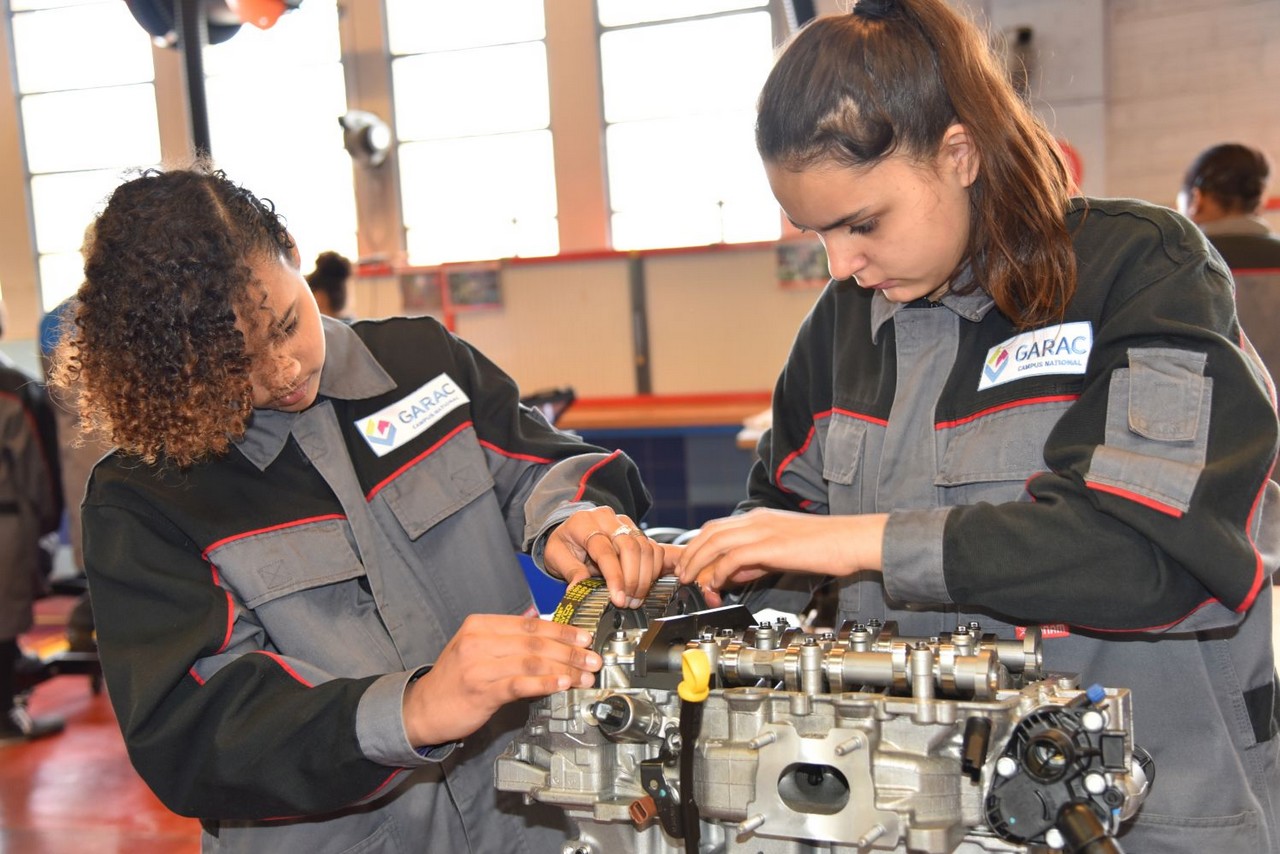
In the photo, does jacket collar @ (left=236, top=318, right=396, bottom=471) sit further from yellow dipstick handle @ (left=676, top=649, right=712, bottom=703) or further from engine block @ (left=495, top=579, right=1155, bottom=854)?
yellow dipstick handle @ (left=676, top=649, right=712, bottom=703)

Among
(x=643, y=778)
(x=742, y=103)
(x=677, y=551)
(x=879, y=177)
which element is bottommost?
(x=643, y=778)

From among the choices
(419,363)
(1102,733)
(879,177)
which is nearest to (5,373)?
(419,363)

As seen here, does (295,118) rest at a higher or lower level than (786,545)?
higher

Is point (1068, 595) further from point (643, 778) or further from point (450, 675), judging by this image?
point (450, 675)

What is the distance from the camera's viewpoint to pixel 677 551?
4.43 ft

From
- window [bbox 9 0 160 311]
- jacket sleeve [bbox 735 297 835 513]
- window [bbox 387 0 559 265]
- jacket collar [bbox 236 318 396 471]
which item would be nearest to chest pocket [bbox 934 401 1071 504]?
jacket sleeve [bbox 735 297 835 513]

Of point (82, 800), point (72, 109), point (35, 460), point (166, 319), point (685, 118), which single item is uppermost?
point (72, 109)

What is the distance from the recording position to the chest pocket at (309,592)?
4.36 ft

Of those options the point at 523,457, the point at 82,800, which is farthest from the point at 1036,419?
the point at 82,800

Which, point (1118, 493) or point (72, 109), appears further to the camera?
point (72, 109)

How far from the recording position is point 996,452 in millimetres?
1207

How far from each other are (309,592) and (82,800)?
280 cm

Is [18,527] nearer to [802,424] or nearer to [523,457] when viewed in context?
[523,457]

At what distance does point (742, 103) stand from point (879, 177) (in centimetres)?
640
